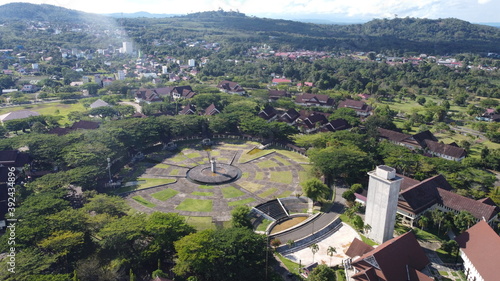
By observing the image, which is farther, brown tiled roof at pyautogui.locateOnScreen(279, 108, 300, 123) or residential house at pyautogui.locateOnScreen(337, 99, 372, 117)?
residential house at pyautogui.locateOnScreen(337, 99, 372, 117)

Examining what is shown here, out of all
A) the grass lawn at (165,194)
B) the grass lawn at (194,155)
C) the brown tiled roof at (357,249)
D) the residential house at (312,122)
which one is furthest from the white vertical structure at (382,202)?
the residential house at (312,122)

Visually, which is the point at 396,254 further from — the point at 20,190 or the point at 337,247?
the point at 20,190

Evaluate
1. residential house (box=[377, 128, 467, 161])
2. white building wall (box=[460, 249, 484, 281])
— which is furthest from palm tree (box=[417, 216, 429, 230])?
residential house (box=[377, 128, 467, 161])

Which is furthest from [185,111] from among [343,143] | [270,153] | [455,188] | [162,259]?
[455,188]

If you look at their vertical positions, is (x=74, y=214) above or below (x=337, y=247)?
above

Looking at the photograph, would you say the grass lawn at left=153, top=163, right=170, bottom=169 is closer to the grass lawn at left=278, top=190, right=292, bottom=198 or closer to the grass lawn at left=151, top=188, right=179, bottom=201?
the grass lawn at left=151, top=188, right=179, bottom=201

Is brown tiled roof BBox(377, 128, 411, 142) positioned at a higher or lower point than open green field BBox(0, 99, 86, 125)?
higher

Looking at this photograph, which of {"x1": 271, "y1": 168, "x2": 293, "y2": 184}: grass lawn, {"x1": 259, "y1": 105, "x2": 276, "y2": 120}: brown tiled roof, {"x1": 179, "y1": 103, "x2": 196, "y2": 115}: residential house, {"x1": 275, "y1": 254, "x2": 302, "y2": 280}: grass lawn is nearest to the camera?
{"x1": 275, "y1": 254, "x2": 302, "y2": 280}: grass lawn

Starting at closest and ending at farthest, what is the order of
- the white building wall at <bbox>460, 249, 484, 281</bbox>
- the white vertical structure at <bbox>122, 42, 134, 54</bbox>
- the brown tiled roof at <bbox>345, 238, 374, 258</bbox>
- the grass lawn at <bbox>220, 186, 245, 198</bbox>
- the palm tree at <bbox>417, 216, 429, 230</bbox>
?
1. the white building wall at <bbox>460, 249, 484, 281</bbox>
2. the brown tiled roof at <bbox>345, 238, 374, 258</bbox>
3. the palm tree at <bbox>417, 216, 429, 230</bbox>
4. the grass lawn at <bbox>220, 186, 245, 198</bbox>
5. the white vertical structure at <bbox>122, 42, 134, 54</bbox>
